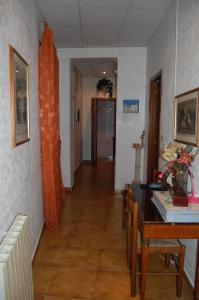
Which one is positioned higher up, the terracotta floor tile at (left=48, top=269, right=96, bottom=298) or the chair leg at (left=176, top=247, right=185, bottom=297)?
the chair leg at (left=176, top=247, right=185, bottom=297)

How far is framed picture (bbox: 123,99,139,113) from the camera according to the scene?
448cm

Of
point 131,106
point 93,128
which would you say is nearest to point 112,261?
Result: point 131,106

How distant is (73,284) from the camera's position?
7.08 ft

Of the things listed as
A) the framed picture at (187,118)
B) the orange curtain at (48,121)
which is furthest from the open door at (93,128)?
the framed picture at (187,118)

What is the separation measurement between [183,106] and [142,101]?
224cm

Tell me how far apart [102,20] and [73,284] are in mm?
3125

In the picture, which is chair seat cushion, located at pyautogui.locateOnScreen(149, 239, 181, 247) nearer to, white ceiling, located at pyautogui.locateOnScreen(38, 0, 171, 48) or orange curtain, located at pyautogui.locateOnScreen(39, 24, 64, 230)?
orange curtain, located at pyautogui.locateOnScreen(39, 24, 64, 230)

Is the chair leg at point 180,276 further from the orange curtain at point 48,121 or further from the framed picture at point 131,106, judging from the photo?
the framed picture at point 131,106

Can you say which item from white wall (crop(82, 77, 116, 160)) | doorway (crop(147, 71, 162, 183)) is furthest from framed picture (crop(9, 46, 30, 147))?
white wall (crop(82, 77, 116, 160))

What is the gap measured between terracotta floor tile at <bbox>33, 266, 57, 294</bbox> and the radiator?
34cm

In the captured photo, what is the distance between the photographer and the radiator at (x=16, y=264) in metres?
1.23

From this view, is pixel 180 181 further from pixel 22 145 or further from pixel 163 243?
pixel 22 145

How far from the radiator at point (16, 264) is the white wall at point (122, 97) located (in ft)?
10.0

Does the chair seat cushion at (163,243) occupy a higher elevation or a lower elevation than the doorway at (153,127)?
lower
